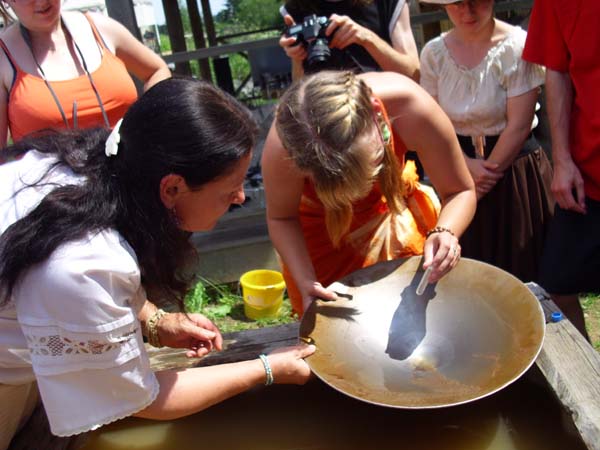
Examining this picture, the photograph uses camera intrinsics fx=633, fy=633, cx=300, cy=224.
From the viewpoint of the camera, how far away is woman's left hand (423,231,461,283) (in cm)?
156

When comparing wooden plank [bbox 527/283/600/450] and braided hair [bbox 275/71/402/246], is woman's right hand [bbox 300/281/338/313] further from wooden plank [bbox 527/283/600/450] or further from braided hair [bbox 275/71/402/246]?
wooden plank [bbox 527/283/600/450]

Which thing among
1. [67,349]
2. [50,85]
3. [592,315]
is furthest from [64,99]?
[592,315]

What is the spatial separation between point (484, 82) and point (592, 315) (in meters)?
1.21

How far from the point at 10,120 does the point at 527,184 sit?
1.64 metres

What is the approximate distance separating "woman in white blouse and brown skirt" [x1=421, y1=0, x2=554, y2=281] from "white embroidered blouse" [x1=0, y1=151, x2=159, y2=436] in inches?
52.4

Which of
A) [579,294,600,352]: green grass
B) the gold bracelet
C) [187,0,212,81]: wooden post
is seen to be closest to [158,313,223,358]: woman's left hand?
the gold bracelet

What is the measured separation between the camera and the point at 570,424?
1.33 m

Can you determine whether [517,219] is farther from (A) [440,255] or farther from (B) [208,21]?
(B) [208,21]

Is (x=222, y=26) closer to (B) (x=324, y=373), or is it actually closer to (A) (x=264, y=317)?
(A) (x=264, y=317)

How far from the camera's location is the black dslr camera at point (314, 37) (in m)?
1.95

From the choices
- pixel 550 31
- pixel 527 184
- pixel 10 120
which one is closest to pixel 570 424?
pixel 527 184

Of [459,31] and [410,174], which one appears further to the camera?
[459,31]

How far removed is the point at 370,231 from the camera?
1.78 meters

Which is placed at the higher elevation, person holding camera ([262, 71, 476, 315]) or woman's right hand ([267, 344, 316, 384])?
person holding camera ([262, 71, 476, 315])
